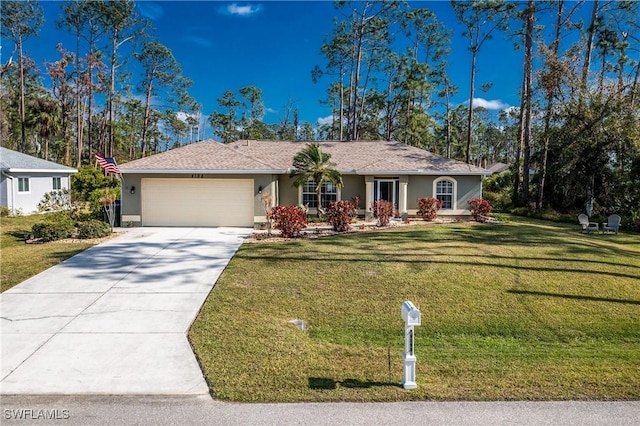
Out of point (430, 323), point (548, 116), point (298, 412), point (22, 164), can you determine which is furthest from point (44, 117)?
point (298, 412)

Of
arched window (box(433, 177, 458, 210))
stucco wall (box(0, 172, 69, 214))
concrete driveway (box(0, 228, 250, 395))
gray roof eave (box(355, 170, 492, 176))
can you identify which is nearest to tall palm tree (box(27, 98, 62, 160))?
stucco wall (box(0, 172, 69, 214))

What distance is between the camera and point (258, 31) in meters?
23.3

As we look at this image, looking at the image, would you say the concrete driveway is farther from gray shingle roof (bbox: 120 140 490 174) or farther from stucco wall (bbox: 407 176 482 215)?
stucco wall (bbox: 407 176 482 215)

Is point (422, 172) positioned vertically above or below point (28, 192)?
above

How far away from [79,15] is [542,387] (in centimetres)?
3895

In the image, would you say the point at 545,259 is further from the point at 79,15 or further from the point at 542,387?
the point at 79,15

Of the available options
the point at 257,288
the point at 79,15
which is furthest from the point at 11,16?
the point at 257,288

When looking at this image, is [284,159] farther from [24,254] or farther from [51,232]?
[24,254]

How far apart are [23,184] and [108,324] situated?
1996 centimetres

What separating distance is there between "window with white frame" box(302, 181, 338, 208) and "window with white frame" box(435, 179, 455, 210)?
5.15 meters

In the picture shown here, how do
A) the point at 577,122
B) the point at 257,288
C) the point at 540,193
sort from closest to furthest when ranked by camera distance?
the point at 257,288
the point at 577,122
the point at 540,193

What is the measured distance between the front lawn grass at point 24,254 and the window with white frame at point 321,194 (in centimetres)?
960

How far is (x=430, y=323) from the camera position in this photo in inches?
261

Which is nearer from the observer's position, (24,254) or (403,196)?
(24,254)
